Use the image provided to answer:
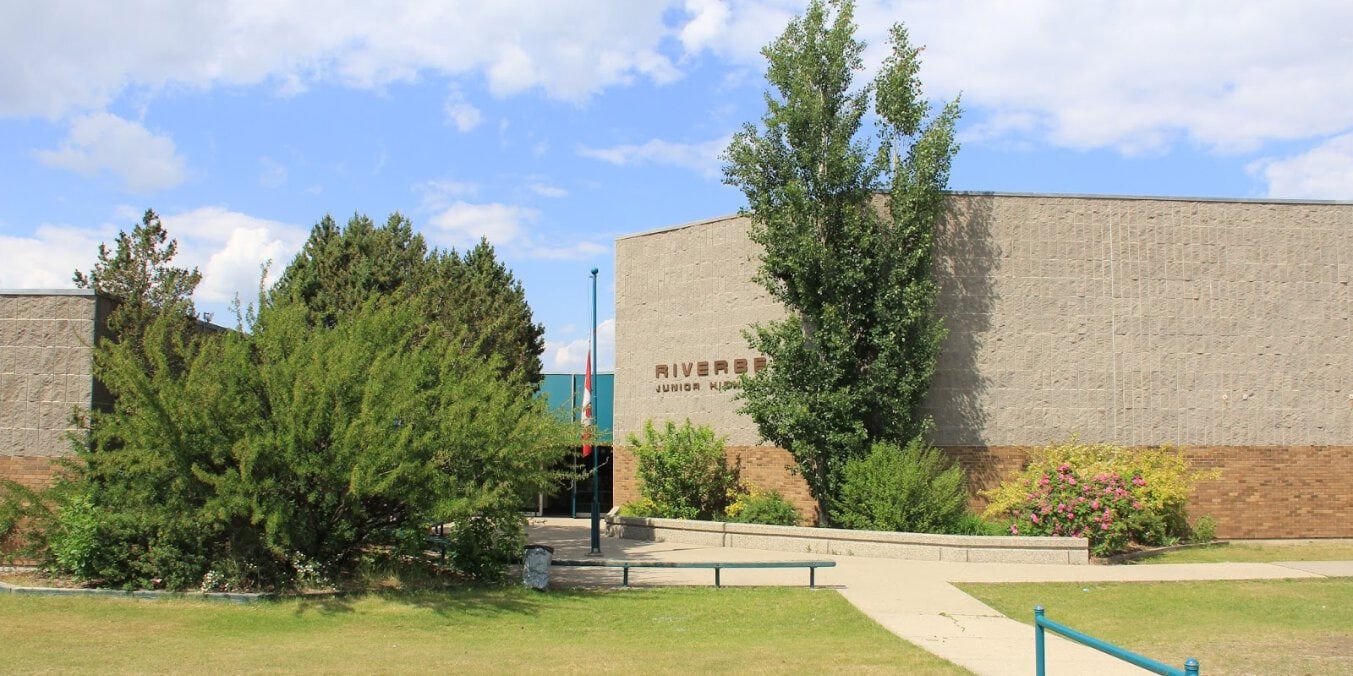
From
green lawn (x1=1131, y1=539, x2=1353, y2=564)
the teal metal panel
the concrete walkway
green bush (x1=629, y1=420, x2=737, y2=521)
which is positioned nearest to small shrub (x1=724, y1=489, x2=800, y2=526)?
green bush (x1=629, y1=420, x2=737, y2=521)

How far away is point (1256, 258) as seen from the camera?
2291 centimetres

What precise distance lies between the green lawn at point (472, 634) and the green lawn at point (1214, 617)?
2570 millimetres

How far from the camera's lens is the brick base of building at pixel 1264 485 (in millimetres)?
22156

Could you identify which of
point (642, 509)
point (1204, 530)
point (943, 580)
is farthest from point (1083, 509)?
point (642, 509)

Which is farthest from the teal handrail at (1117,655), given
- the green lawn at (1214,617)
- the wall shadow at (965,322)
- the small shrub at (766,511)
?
the wall shadow at (965,322)

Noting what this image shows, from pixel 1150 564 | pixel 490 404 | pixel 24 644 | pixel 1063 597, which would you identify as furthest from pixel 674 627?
pixel 1150 564

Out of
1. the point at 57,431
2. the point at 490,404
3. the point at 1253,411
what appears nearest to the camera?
the point at 490,404

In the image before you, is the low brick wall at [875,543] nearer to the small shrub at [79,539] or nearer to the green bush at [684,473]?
the green bush at [684,473]

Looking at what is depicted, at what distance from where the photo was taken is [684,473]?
915 inches

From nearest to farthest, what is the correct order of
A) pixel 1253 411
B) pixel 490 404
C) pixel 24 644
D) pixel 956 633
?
1. pixel 24 644
2. pixel 956 633
3. pixel 490 404
4. pixel 1253 411

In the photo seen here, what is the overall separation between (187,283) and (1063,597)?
14.7 meters

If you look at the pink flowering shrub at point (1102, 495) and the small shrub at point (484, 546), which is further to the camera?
the pink flowering shrub at point (1102, 495)

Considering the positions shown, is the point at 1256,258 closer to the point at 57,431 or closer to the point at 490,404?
the point at 490,404

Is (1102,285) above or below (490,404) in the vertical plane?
above
